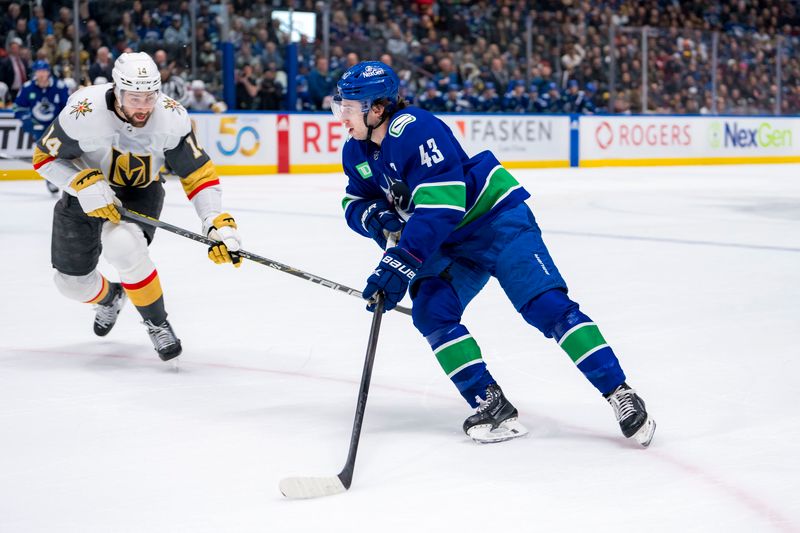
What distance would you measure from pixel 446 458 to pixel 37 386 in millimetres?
1380

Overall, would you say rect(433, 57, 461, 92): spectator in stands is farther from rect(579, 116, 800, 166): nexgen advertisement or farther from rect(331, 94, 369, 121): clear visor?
rect(331, 94, 369, 121): clear visor

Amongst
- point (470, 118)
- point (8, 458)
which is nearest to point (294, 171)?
point (470, 118)

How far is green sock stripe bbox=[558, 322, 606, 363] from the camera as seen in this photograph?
99.2 inches

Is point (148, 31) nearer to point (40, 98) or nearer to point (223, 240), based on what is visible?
point (40, 98)

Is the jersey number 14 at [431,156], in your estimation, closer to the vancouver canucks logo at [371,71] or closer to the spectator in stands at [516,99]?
the vancouver canucks logo at [371,71]

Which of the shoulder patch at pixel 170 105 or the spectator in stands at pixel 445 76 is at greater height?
the shoulder patch at pixel 170 105

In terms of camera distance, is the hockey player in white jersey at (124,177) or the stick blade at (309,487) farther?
the hockey player in white jersey at (124,177)

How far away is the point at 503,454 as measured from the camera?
97.1 inches

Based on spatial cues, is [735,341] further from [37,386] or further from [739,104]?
[739,104]

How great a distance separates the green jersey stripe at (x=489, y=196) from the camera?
8.82ft

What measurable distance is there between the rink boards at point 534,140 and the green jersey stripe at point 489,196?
29.0 ft

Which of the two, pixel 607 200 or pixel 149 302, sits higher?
pixel 149 302

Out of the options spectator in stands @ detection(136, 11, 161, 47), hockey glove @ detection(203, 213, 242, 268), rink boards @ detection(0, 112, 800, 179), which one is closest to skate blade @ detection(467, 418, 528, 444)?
hockey glove @ detection(203, 213, 242, 268)

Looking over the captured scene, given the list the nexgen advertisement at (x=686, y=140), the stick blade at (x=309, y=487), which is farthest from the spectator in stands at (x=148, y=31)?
the stick blade at (x=309, y=487)
